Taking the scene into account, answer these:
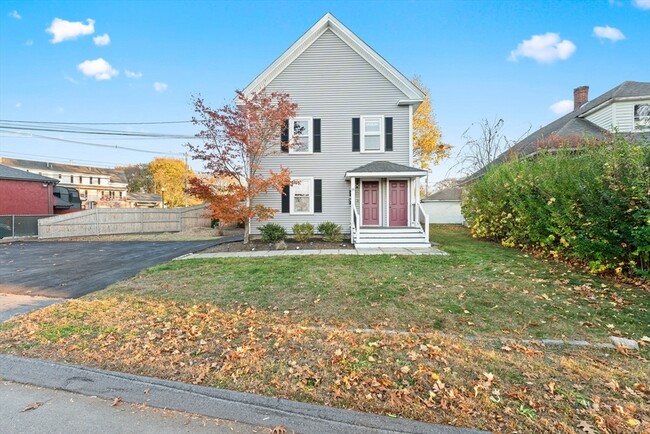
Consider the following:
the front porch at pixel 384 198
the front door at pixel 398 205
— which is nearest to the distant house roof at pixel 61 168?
the front porch at pixel 384 198

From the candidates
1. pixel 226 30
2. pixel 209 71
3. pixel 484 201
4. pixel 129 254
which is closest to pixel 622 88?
pixel 484 201

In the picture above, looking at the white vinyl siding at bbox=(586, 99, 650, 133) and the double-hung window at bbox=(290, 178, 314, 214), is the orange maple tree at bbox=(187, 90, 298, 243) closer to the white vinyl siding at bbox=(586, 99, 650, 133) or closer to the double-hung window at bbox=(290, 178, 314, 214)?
the double-hung window at bbox=(290, 178, 314, 214)

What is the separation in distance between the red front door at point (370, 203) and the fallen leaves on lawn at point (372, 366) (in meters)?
9.49

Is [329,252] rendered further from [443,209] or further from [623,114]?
[623,114]

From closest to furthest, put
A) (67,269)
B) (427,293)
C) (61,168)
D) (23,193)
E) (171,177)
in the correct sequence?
(427,293) → (67,269) → (23,193) → (171,177) → (61,168)

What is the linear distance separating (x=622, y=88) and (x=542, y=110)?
4.66m

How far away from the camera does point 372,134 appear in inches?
542

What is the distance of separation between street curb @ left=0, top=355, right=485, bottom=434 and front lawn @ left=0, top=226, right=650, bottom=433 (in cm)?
14

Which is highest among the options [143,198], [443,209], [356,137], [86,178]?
[86,178]

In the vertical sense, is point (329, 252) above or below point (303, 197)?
below

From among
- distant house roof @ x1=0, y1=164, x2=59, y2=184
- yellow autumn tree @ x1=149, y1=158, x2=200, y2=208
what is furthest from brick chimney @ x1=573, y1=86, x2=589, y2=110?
yellow autumn tree @ x1=149, y1=158, x2=200, y2=208

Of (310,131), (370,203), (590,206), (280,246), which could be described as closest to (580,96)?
(370,203)

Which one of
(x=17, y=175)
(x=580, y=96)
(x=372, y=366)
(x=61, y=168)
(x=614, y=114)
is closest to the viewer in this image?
(x=372, y=366)

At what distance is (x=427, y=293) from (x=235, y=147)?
29.7ft
